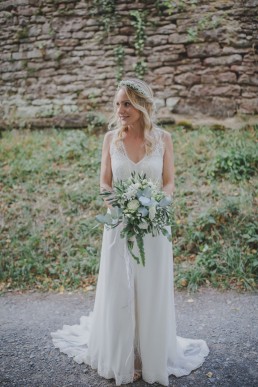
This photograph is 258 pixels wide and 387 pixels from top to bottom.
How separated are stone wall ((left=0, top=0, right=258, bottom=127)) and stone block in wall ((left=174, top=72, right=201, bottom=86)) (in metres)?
0.02

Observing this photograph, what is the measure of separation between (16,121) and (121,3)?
3.77 metres

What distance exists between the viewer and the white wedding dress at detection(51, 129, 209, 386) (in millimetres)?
2676

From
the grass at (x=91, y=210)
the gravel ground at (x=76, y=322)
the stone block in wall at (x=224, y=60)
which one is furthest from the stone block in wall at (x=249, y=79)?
the gravel ground at (x=76, y=322)

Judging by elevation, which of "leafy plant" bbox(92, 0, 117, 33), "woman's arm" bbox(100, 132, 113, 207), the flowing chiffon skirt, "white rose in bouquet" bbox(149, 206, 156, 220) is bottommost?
the flowing chiffon skirt

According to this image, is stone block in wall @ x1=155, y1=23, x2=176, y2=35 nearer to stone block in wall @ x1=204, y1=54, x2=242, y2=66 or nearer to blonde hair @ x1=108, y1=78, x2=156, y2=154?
stone block in wall @ x1=204, y1=54, x2=242, y2=66

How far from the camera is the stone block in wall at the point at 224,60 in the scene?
7.38 m

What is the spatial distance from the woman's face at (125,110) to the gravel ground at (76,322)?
2.16 metres

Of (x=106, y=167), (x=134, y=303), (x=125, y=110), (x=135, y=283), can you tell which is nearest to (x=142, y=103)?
(x=125, y=110)

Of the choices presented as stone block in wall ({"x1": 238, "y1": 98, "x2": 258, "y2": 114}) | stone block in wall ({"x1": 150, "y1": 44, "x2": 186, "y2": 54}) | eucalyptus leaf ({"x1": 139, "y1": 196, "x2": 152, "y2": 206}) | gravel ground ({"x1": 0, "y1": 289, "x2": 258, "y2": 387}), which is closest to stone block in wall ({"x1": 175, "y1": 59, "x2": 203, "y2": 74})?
stone block in wall ({"x1": 150, "y1": 44, "x2": 186, "y2": 54})

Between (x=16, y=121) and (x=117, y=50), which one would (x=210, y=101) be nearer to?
(x=117, y=50)

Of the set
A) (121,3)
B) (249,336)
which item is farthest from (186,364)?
(121,3)

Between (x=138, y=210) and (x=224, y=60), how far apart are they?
21.0ft

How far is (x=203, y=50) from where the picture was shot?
7.52 metres

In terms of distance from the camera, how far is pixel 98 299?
2914 millimetres
